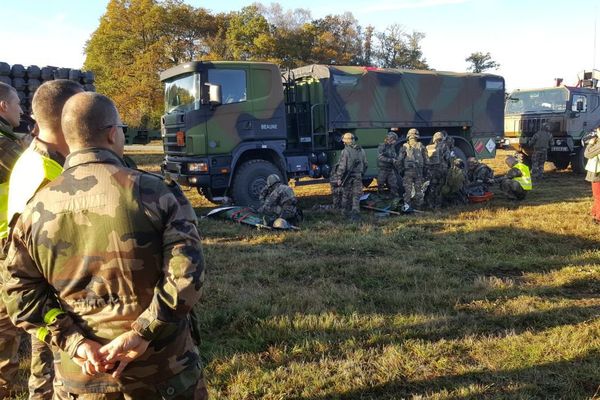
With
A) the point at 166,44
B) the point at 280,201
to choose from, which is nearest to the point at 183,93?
the point at 280,201

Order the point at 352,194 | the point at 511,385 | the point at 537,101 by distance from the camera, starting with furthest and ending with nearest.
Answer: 1. the point at 537,101
2. the point at 352,194
3. the point at 511,385

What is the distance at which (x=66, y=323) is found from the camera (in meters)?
1.75

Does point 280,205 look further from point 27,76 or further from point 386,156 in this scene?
point 27,76

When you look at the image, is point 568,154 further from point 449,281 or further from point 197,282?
point 197,282

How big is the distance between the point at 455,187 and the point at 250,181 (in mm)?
3827

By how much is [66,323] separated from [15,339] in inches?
54.4

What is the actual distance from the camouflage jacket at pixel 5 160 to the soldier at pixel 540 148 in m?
13.3

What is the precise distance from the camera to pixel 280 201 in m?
7.82

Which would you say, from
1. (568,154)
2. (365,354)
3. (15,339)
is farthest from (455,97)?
(15,339)

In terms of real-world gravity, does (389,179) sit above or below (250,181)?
below

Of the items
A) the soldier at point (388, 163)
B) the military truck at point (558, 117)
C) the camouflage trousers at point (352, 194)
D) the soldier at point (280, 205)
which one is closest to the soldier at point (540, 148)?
the military truck at point (558, 117)

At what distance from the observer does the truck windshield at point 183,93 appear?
27.6 feet

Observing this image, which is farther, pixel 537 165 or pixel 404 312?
pixel 537 165

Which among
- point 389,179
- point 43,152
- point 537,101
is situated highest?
point 537,101
